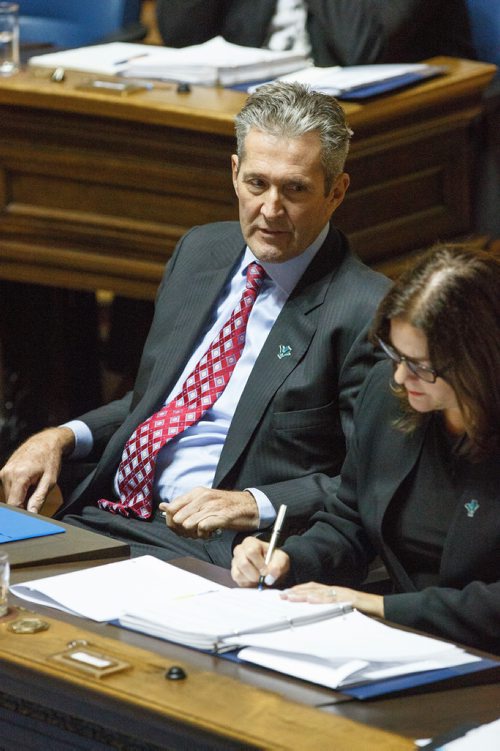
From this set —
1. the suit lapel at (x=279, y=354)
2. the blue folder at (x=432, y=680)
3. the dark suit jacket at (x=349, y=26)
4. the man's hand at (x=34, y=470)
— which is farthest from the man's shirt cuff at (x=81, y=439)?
the dark suit jacket at (x=349, y=26)

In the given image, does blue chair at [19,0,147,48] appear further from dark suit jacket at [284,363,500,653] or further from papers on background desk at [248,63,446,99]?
dark suit jacket at [284,363,500,653]

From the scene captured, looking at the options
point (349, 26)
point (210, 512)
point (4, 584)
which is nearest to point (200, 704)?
point (4, 584)

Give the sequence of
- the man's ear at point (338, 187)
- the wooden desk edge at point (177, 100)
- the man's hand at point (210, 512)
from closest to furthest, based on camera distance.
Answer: the man's hand at point (210, 512)
the man's ear at point (338, 187)
the wooden desk edge at point (177, 100)

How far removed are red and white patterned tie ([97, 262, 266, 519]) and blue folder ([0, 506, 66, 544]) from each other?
1.32ft

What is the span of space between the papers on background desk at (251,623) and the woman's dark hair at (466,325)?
0.35 meters

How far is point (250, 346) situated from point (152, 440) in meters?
0.26

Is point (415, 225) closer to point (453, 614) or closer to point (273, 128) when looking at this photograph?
point (273, 128)

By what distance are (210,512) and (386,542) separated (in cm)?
34

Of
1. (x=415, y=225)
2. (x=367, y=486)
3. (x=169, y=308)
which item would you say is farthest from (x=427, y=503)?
(x=415, y=225)

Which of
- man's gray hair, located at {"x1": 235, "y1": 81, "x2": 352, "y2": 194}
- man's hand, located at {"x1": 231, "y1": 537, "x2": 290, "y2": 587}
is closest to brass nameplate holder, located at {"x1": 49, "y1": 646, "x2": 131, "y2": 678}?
man's hand, located at {"x1": 231, "y1": 537, "x2": 290, "y2": 587}

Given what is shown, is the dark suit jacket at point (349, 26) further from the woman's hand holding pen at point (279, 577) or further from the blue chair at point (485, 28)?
the woman's hand holding pen at point (279, 577)

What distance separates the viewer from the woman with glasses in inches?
78.2

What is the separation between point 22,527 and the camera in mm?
2215

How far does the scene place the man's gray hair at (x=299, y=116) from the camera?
2535mm
